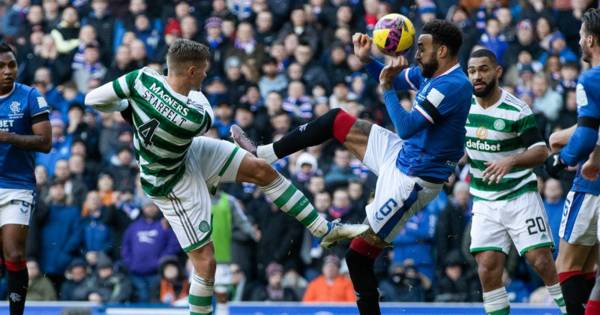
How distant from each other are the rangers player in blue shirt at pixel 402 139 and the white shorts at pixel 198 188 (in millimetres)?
426

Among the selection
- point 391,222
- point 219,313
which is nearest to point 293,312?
point 219,313

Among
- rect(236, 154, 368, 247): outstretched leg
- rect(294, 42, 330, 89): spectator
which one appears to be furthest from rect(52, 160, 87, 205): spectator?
rect(236, 154, 368, 247): outstretched leg

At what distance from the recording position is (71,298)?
57.0ft

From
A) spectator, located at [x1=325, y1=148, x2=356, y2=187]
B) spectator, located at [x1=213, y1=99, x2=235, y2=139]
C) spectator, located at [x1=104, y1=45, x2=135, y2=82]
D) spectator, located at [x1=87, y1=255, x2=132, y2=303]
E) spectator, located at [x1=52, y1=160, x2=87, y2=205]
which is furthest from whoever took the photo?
spectator, located at [x1=104, y1=45, x2=135, y2=82]

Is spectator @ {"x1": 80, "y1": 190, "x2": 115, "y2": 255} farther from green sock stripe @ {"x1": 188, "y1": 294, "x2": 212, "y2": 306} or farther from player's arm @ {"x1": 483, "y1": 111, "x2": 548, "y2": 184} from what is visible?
player's arm @ {"x1": 483, "y1": 111, "x2": 548, "y2": 184}

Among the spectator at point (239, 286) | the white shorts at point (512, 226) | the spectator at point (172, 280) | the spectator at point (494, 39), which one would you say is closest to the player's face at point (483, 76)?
the white shorts at point (512, 226)

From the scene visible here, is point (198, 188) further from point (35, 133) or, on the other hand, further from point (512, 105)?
point (512, 105)

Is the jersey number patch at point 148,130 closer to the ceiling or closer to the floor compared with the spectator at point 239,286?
closer to the ceiling

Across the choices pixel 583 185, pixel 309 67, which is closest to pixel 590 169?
pixel 583 185

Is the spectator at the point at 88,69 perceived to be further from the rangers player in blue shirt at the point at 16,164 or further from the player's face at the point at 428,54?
the player's face at the point at 428,54

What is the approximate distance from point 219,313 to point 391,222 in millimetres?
4653

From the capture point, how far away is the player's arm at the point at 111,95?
1050cm

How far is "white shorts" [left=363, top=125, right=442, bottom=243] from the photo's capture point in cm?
1100

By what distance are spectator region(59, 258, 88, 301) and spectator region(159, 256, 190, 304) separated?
1.24 meters
